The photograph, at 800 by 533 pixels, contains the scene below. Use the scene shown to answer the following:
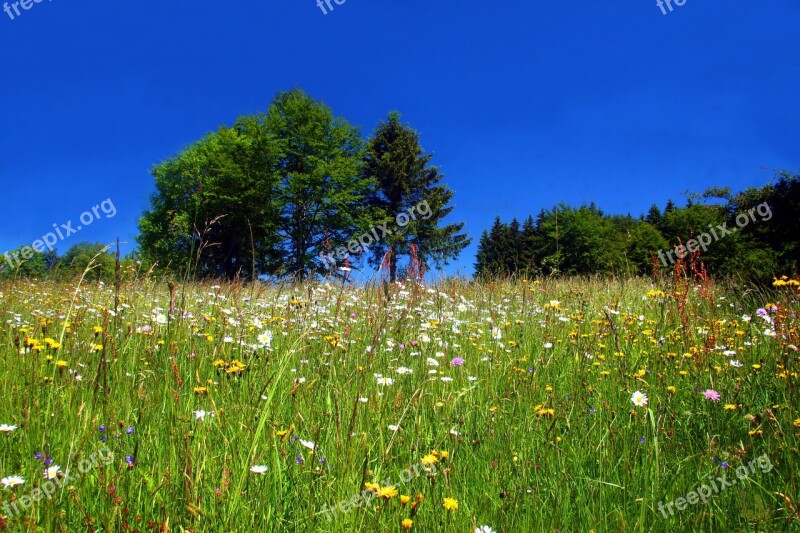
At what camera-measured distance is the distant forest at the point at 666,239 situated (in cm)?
1216

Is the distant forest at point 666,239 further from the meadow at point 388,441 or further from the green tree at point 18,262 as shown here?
the green tree at point 18,262

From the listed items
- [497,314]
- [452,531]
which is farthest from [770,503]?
[497,314]

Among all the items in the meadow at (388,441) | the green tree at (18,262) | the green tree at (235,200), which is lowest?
the meadow at (388,441)

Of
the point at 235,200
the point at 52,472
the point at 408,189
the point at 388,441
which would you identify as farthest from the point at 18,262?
the point at 408,189

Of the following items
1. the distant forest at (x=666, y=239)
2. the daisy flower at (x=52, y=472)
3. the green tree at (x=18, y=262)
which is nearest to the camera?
the daisy flower at (x=52, y=472)

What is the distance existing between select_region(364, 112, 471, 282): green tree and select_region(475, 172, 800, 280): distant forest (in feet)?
17.3

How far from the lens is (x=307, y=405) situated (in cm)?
275

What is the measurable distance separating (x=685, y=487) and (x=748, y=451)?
2.34 ft

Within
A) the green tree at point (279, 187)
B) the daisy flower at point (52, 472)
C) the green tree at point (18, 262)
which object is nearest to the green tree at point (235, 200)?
the green tree at point (279, 187)

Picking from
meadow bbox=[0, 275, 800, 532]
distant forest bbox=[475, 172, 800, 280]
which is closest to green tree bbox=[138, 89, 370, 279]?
distant forest bbox=[475, 172, 800, 280]

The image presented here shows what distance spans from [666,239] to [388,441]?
6632 cm

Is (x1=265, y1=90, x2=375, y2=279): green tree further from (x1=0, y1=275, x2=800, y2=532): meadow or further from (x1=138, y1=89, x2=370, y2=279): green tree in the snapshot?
(x1=0, y1=275, x2=800, y2=532): meadow

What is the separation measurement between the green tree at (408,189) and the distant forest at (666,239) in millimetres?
5266

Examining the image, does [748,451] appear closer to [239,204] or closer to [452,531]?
[452,531]
